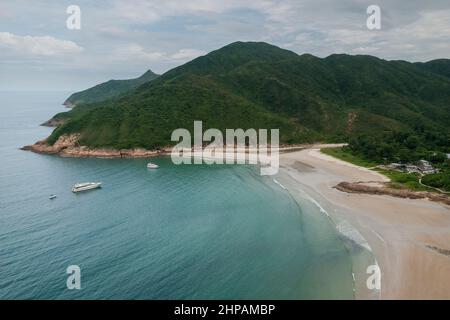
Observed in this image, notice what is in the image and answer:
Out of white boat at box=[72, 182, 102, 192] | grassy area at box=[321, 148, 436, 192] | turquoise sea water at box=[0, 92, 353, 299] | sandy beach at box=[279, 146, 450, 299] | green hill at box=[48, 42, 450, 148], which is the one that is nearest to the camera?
sandy beach at box=[279, 146, 450, 299]

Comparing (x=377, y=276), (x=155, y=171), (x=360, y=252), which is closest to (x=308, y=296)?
(x=377, y=276)

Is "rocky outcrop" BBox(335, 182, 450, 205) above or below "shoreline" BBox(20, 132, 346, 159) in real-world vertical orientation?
below

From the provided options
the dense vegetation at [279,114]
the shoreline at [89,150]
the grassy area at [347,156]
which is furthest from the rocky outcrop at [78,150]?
the grassy area at [347,156]

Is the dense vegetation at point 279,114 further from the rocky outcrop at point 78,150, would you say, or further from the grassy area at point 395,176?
the grassy area at point 395,176

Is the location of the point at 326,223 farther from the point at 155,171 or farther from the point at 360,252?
the point at 155,171

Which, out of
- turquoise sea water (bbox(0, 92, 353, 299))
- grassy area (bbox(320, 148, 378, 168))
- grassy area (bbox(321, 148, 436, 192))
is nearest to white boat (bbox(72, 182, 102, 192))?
turquoise sea water (bbox(0, 92, 353, 299))

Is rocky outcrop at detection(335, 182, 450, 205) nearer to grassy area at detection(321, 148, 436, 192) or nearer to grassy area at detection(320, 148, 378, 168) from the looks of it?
grassy area at detection(321, 148, 436, 192)
